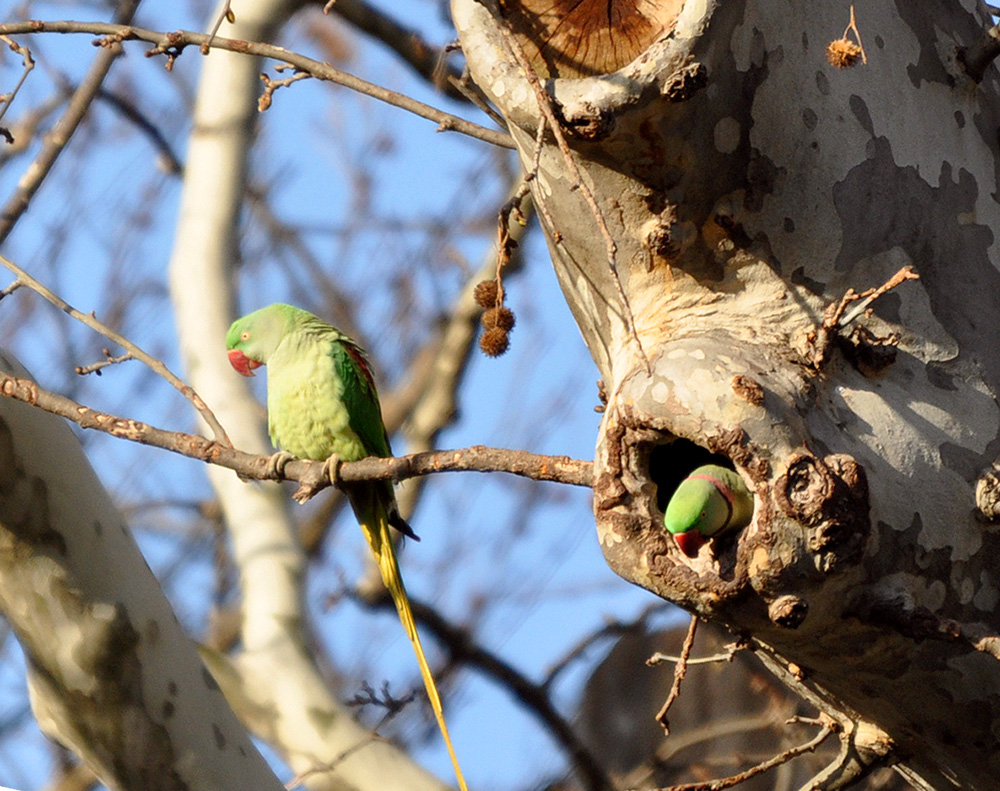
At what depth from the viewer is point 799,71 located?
6.13 ft

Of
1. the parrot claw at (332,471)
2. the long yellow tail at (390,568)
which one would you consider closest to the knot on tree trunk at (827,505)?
the parrot claw at (332,471)

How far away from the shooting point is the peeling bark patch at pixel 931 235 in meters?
1.90

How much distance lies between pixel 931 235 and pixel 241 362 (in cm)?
244

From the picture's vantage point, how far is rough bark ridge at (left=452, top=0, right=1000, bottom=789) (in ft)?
5.50

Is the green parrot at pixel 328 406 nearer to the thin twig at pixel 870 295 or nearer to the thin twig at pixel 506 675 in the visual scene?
the thin twig at pixel 506 675

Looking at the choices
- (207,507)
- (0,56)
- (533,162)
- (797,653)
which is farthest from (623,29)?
(207,507)

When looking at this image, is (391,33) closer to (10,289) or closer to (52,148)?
(52,148)

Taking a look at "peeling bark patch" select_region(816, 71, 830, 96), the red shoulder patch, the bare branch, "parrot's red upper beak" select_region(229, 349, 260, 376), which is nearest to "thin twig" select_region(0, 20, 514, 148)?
"peeling bark patch" select_region(816, 71, 830, 96)

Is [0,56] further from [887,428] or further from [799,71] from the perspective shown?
[887,428]

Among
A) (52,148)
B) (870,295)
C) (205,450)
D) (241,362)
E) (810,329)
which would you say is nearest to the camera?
(870,295)

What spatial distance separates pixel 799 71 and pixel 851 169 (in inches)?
7.0

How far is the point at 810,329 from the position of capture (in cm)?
185

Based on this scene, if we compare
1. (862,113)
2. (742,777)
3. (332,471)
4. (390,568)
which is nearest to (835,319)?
(862,113)

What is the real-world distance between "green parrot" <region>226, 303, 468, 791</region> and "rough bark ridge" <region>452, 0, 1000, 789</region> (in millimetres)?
1546
